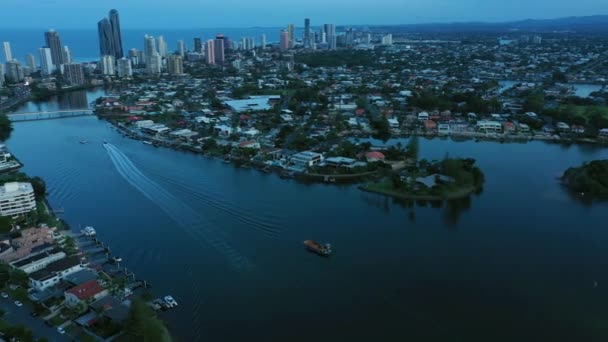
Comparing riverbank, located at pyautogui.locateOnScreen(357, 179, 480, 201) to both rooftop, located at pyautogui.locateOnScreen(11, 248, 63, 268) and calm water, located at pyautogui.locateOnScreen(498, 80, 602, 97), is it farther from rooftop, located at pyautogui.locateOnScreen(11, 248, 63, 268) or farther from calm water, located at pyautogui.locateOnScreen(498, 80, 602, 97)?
calm water, located at pyautogui.locateOnScreen(498, 80, 602, 97)

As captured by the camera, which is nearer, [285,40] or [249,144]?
[249,144]

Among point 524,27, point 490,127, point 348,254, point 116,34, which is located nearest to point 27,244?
point 348,254

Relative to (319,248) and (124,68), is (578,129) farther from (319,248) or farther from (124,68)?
(124,68)

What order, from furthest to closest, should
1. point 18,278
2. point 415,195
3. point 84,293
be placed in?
point 415,195 → point 18,278 → point 84,293

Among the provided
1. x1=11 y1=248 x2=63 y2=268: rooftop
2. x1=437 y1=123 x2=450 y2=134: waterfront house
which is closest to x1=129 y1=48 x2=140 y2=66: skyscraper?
x1=437 y1=123 x2=450 y2=134: waterfront house

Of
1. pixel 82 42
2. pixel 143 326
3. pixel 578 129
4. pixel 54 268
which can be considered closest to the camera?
pixel 143 326

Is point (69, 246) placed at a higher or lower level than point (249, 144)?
lower

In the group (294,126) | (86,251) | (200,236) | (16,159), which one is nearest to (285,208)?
(200,236)
